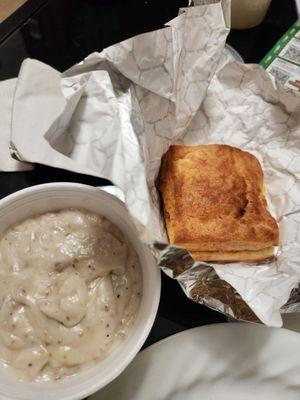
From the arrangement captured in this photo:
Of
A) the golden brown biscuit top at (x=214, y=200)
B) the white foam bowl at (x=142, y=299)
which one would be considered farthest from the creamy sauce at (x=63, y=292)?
the golden brown biscuit top at (x=214, y=200)

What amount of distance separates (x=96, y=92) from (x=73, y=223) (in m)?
0.21

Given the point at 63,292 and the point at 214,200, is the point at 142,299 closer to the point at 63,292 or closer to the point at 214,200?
the point at 63,292

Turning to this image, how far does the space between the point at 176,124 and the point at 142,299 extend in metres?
0.35

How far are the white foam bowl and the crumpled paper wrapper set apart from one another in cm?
4

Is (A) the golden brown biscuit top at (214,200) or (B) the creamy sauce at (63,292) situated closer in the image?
(B) the creamy sauce at (63,292)

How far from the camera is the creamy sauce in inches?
22.3

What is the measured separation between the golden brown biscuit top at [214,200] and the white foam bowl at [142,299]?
0.34ft

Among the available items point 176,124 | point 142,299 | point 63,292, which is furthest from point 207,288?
point 176,124

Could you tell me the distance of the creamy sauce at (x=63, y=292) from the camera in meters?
0.57

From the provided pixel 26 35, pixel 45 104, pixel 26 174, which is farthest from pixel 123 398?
pixel 26 35

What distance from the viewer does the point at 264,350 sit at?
648 mm

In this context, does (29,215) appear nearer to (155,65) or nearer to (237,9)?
(155,65)

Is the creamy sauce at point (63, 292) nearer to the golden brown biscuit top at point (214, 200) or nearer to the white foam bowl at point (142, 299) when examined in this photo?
the white foam bowl at point (142, 299)

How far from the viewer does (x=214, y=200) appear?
0.71 meters
